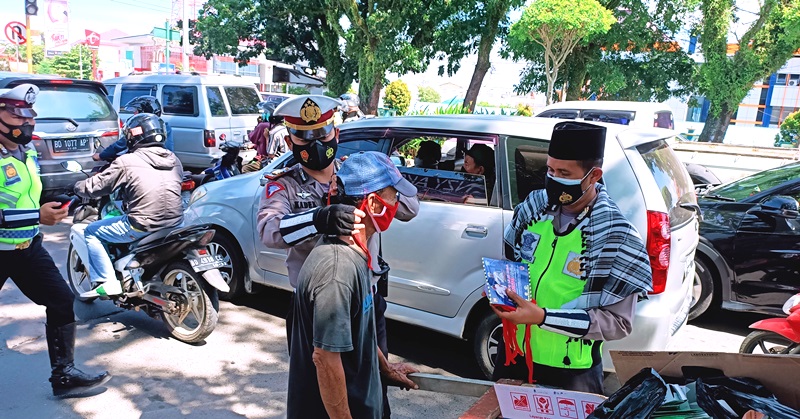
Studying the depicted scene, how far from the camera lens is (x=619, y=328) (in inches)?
76.9

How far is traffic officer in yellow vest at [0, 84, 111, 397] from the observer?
3223 millimetres

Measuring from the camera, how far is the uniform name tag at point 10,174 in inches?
125

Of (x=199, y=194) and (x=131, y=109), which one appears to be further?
(x=131, y=109)

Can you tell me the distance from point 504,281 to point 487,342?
6.38ft

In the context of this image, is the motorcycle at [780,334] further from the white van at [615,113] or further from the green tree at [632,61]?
the green tree at [632,61]

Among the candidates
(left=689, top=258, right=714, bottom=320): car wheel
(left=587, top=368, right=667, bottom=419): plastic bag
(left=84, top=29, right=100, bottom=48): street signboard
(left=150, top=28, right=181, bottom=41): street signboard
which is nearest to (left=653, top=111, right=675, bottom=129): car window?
(left=689, top=258, right=714, bottom=320): car wheel

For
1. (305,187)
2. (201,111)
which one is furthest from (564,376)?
(201,111)

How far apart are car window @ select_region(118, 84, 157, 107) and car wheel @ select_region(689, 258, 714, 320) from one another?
10.3 m

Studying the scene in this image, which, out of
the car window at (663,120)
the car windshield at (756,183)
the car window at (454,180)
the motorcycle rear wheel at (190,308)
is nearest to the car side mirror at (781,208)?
the car windshield at (756,183)

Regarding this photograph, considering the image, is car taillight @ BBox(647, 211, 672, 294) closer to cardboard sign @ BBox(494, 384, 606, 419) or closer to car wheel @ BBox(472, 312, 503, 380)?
car wheel @ BBox(472, 312, 503, 380)

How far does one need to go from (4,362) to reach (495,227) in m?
3.53

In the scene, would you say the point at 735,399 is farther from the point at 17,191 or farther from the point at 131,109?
the point at 131,109

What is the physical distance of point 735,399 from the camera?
4.60 feet

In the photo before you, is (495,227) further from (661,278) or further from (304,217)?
(304,217)
